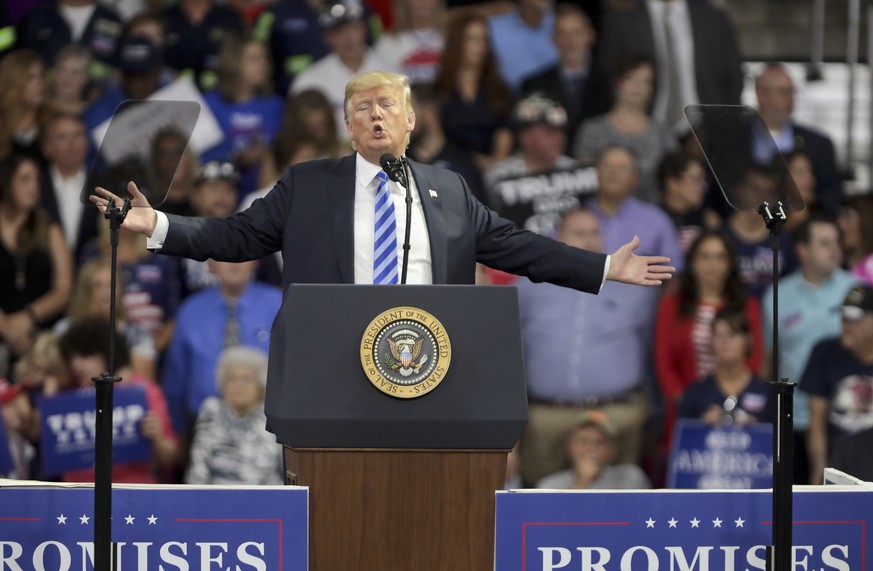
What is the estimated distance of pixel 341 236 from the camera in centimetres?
429

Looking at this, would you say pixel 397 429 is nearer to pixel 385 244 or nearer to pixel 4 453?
pixel 385 244

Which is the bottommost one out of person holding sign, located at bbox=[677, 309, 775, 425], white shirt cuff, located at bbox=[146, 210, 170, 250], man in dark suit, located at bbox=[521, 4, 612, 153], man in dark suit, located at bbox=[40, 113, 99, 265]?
person holding sign, located at bbox=[677, 309, 775, 425]

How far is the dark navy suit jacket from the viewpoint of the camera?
430 centimetres

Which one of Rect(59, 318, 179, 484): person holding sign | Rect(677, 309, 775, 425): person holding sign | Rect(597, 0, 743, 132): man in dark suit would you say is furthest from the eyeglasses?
Rect(677, 309, 775, 425): person holding sign

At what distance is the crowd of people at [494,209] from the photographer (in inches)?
281

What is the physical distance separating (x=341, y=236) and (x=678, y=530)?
1156 mm

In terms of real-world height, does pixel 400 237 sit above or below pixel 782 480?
above

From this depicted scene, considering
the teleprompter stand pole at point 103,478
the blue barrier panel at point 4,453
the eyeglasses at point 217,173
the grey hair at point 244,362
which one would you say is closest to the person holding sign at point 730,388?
the grey hair at point 244,362

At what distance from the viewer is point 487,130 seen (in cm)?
823

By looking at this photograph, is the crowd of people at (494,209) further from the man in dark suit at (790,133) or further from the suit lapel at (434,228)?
the suit lapel at (434,228)

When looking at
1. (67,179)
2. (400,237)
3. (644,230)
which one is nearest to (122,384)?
(67,179)

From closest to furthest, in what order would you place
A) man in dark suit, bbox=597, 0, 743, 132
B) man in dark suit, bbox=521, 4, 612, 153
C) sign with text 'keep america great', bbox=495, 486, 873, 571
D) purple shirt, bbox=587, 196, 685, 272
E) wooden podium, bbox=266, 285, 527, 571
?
wooden podium, bbox=266, 285, 527, 571 → sign with text 'keep america great', bbox=495, 486, 873, 571 → purple shirt, bbox=587, 196, 685, 272 → man in dark suit, bbox=521, 4, 612, 153 → man in dark suit, bbox=597, 0, 743, 132

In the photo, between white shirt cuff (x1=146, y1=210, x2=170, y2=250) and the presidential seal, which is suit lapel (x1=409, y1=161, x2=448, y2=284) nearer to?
the presidential seal

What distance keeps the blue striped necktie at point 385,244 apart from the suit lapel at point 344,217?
63mm
